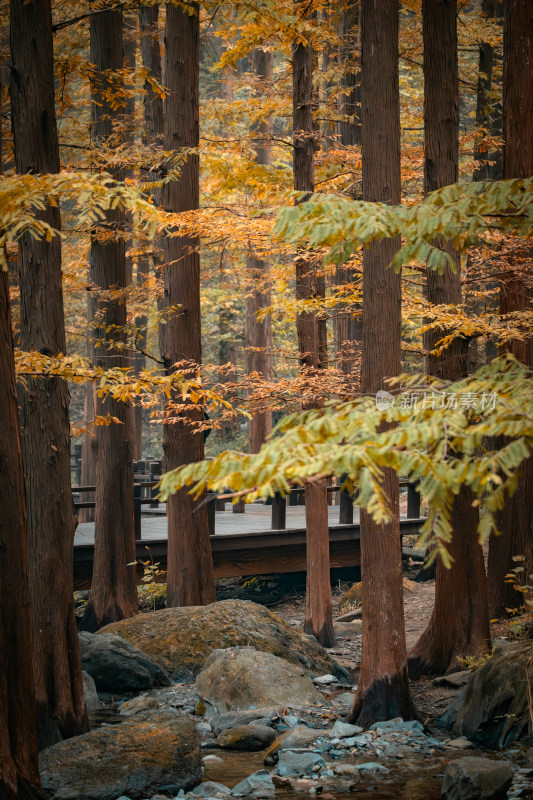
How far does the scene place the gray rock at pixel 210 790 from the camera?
22.2 ft

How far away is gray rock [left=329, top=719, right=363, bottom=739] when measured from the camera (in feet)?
26.7

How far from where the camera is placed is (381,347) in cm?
874

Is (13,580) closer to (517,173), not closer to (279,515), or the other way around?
(517,173)

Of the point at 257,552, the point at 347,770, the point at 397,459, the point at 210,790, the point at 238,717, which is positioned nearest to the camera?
the point at 397,459

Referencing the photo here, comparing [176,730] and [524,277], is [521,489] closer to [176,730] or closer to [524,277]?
[524,277]

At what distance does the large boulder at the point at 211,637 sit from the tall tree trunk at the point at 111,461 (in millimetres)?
971

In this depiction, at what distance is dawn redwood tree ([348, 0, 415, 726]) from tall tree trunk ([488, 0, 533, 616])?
331 cm

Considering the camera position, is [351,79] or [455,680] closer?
[455,680]

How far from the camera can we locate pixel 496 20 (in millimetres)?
14883

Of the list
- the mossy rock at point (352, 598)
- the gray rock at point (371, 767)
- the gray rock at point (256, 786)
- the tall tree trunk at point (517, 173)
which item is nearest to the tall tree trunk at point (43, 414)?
the gray rock at point (256, 786)

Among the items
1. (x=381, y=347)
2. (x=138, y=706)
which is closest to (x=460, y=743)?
(x=138, y=706)

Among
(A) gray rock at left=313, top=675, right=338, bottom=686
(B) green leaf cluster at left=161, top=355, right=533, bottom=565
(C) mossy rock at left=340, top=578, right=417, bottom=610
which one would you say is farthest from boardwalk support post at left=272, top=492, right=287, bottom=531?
(B) green leaf cluster at left=161, top=355, right=533, bottom=565

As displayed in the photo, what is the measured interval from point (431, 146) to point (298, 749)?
741 centimetres

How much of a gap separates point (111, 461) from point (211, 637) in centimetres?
328
